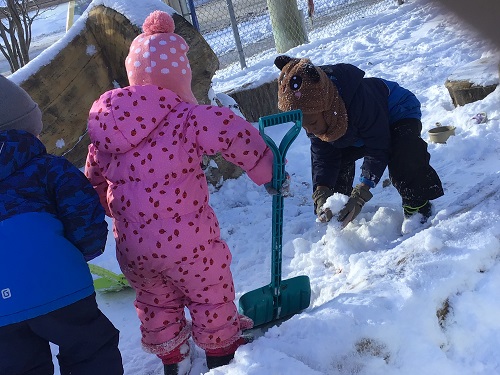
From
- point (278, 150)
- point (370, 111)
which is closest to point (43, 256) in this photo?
point (278, 150)

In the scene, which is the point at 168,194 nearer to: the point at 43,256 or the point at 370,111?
the point at 43,256

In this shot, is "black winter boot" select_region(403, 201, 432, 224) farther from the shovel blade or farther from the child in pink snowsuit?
the child in pink snowsuit

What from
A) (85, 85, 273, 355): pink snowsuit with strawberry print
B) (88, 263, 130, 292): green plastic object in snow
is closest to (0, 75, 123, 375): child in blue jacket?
(85, 85, 273, 355): pink snowsuit with strawberry print

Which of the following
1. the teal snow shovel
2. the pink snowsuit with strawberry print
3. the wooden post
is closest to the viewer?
the pink snowsuit with strawberry print

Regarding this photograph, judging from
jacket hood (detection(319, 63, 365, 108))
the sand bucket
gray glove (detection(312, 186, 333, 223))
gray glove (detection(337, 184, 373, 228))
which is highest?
jacket hood (detection(319, 63, 365, 108))

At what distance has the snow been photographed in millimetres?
1705

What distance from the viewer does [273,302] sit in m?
2.33

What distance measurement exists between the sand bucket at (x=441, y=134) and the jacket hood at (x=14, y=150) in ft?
9.99

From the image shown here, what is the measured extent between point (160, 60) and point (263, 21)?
1074 centimetres

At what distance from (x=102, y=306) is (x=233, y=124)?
1599 millimetres

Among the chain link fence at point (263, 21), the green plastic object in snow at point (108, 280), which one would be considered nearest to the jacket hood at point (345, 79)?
the green plastic object in snow at point (108, 280)

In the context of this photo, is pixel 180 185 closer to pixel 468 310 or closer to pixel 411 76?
pixel 468 310

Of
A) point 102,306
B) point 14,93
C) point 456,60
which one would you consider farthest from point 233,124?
point 456,60

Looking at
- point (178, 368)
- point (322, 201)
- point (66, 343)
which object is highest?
point (66, 343)
